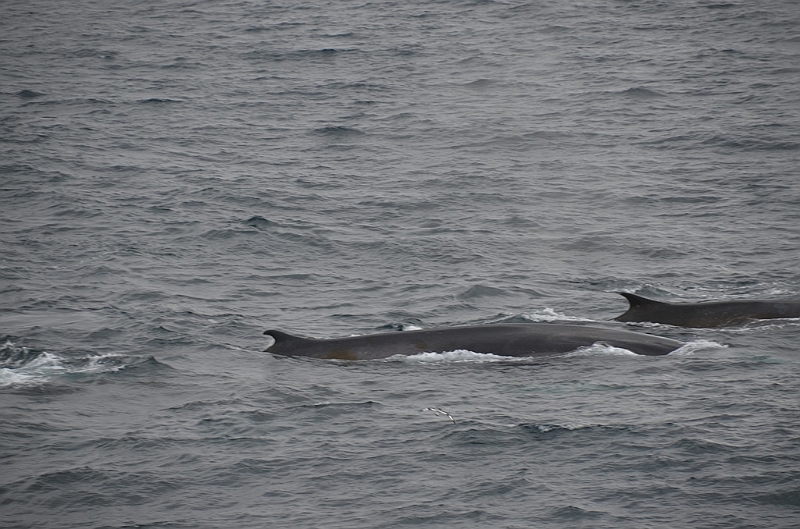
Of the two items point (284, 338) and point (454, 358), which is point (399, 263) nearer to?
point (284, 338)

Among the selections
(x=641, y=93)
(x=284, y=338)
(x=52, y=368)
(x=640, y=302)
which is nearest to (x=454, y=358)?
(x=284, y=338)

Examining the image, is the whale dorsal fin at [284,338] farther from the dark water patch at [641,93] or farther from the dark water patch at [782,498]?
the dark water patch at [641,93]

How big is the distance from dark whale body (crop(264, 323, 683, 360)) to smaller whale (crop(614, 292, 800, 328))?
4.34ft

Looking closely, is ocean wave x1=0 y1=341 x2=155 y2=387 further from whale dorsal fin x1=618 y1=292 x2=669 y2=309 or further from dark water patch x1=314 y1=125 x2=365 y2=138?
dark water patch x1=314 y1=125 x2=365 y2=138

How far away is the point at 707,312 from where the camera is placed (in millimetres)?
20109

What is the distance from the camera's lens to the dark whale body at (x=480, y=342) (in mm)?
18281

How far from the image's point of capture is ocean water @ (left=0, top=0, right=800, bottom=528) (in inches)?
557

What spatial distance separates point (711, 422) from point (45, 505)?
29.0 feet

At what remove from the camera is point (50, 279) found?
23500 mm

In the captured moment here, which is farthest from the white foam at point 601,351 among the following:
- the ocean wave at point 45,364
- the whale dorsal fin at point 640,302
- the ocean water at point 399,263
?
the ocean wave at point 45,364

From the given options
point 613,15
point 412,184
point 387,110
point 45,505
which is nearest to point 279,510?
point 45,505

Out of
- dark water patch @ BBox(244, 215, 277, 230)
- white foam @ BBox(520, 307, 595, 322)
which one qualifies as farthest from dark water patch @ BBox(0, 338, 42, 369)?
dark water patch @ BBox(244, 215, 277, 230)

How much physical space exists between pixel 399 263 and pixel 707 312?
7296 mm

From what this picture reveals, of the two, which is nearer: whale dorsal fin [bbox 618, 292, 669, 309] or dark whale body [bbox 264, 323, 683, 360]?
dark whale body [bbox 264, 323, 683, 360]
